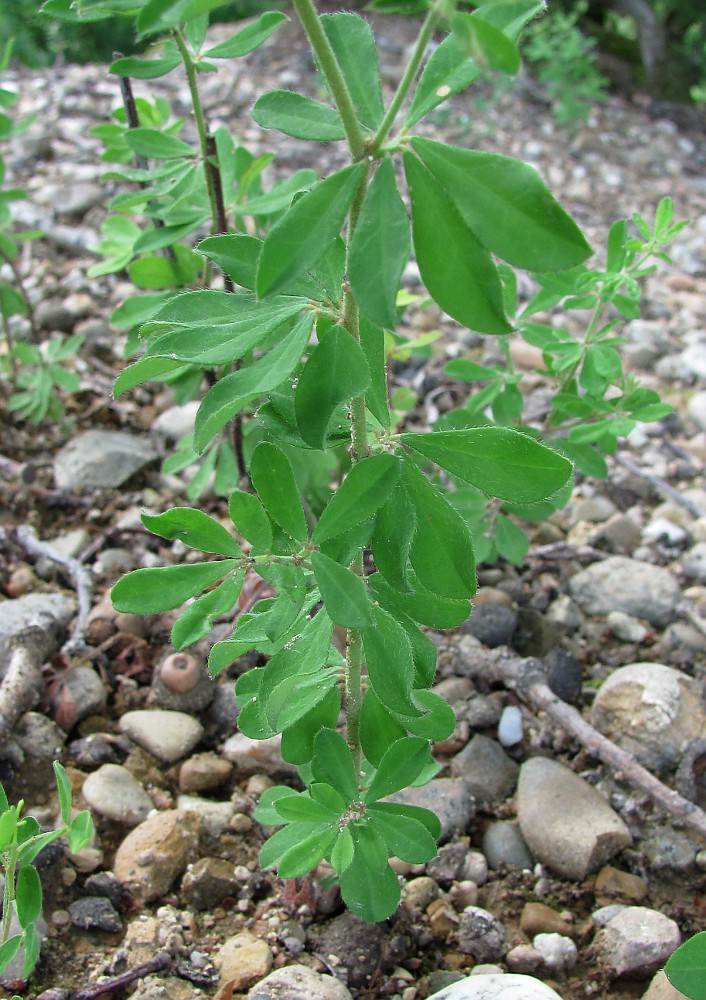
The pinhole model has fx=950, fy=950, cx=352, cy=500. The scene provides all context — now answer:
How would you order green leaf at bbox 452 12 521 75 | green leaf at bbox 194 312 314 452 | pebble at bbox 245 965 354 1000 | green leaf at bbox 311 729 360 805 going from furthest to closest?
1. pebble at bbox 245 965 354 1000
2. green leaf at bbox 311 729 360 805
3. green leaf at bbox 194 312 314 452
4. green leaf at bbox 452 12 521 75

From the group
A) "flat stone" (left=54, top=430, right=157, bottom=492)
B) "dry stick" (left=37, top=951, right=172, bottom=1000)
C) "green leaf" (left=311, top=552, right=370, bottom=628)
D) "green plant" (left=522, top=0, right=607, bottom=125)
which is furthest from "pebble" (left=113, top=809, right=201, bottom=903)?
"green plant" (left=522, top=0, right=607, bottom=125)

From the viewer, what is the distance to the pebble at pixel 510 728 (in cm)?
221

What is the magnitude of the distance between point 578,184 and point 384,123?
4256 mm

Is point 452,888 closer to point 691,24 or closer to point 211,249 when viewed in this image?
point 211,249

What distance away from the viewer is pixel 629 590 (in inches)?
101

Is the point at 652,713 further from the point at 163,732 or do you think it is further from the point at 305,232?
the point at 305,232

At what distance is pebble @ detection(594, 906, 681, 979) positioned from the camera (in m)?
1.73

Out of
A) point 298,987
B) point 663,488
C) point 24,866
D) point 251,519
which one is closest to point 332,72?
point 251,519

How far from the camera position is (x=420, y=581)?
1.34 metres

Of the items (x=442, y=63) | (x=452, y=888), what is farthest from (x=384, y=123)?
(x=452, y=888)

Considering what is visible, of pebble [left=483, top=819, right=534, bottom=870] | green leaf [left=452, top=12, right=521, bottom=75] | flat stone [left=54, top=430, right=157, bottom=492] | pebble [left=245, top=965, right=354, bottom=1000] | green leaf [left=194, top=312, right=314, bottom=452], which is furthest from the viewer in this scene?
flat stone [left=54, top=430, right=157, bottom=492]

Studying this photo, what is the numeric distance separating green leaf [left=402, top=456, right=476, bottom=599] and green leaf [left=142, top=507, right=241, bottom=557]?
259mm

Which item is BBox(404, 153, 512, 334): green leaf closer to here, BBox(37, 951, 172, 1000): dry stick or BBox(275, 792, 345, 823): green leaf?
BBox(275, 792, 345, 823): green leaf

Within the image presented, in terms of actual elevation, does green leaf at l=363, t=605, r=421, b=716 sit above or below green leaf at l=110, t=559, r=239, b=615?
below
